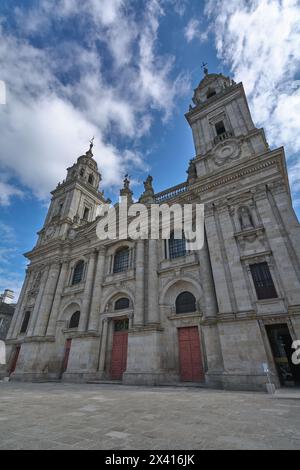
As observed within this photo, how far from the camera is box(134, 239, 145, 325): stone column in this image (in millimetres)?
16891

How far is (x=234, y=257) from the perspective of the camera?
1449 cm

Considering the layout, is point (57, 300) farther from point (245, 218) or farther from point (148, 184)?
point (245, 218)

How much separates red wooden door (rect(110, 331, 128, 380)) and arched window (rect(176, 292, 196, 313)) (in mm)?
5063

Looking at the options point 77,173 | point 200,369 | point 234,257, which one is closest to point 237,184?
point 234,257

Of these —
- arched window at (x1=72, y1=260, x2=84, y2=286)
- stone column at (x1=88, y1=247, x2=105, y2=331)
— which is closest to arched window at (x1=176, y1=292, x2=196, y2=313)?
stone column at (x1=88, y1=247, x2=105, y2=331)

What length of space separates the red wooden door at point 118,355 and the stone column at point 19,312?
12.1 meters

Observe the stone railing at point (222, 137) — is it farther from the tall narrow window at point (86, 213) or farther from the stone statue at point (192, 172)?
the tall narrow window at point (86, 213)

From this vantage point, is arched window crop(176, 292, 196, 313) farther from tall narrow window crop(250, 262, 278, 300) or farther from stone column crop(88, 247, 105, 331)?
stone column crop(88, 247, 105, 331)

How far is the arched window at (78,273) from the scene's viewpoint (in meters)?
24.1

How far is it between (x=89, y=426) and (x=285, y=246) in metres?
12.4

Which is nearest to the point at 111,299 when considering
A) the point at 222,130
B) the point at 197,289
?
the point at 197,289

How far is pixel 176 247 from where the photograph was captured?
18.9m

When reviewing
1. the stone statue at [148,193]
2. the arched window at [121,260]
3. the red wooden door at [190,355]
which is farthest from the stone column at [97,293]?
the red wooden door at [190,355]
